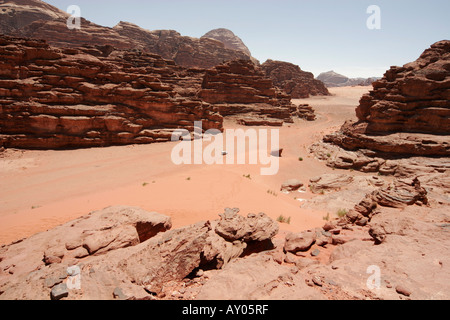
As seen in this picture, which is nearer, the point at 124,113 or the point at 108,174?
the point at 108,174

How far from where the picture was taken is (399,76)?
66.1 ft

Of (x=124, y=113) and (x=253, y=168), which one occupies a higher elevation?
(x=124, y=113)

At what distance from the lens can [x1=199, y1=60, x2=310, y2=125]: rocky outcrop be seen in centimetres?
3847

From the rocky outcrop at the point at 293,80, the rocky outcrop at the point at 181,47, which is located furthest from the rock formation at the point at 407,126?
the rocky outcrop at the point at 181,47

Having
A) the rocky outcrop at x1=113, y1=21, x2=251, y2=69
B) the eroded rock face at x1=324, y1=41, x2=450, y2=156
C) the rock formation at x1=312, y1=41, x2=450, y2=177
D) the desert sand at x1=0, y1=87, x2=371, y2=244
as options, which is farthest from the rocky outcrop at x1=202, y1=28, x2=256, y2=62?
the desert sand at x1=0, y1=87, x2=371, y2=244

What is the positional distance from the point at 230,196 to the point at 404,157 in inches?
617

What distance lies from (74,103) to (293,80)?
62019mm

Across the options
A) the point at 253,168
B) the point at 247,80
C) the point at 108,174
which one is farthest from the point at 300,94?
the point at 108,174

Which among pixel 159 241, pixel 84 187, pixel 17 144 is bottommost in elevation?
pixel 84 187

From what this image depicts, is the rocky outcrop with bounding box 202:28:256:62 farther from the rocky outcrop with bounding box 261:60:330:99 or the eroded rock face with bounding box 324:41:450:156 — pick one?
the eroded rock face with bounding box 324:41:450:156
